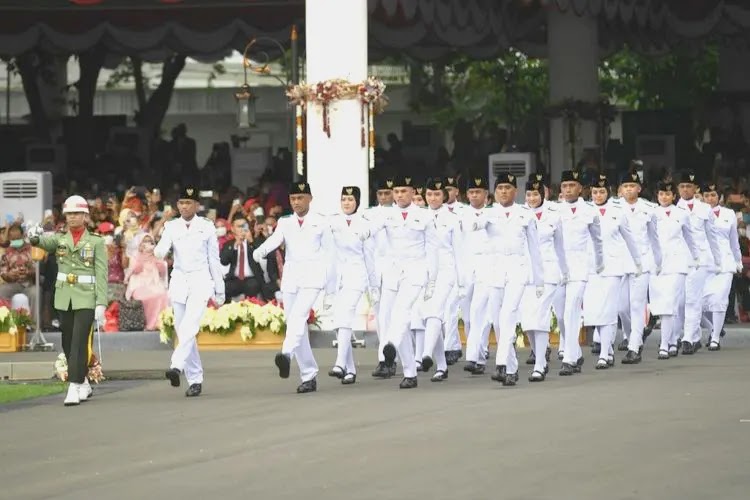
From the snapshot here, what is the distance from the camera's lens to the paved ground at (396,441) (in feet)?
42.7

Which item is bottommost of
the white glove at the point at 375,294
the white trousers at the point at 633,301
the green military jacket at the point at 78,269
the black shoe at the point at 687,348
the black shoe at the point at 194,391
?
the black shoe at the point at 687,348

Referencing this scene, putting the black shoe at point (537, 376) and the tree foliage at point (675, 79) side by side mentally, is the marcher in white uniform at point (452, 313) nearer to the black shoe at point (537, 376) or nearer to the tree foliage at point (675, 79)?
the black shoe at point (537, 376)

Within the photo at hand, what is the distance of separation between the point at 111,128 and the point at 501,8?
9867mm

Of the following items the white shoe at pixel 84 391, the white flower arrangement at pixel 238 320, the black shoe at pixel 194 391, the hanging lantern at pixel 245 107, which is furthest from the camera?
the hanging lantern at pixel 245 107

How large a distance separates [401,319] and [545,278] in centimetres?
147

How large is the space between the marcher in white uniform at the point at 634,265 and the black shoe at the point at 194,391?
5.03 metres

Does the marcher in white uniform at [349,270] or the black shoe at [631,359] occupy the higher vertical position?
the marcher in white uniform at [349,270]

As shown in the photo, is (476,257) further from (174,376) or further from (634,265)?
(174,376)

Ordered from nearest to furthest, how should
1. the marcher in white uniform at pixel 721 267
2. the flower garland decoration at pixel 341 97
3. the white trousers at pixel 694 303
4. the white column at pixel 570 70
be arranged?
the white trousers at pixel 694 303 < the marcher in white uniform at pixel 721 267 < the flower garland decoration at pixel 341 97 < the white column at pixel 570 70

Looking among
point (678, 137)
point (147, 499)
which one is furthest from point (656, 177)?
point (147, 499)

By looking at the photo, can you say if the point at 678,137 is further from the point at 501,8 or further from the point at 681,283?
the point at 681,283

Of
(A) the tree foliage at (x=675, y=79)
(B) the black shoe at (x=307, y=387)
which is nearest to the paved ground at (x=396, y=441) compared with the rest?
(B) the black shoe at (x=307, y=387)

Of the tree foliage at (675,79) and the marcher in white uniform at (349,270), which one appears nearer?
the marcher in white uniform at (349,270)

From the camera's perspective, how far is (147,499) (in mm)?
12695
